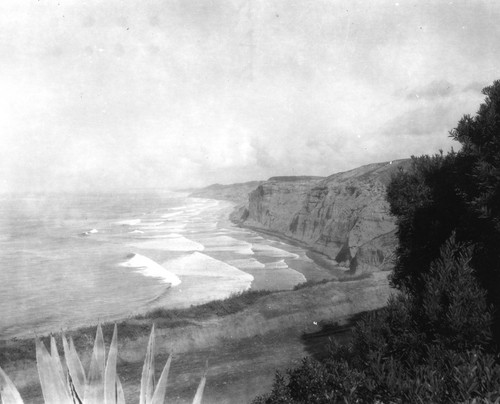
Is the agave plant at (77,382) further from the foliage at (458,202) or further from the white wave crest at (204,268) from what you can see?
the white wave crest at (204,268)

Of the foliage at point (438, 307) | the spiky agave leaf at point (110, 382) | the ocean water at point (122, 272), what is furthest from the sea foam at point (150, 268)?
→ the spiky agave leaf at point (110, 382)

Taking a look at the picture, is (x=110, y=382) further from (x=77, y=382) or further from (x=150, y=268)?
(x=150, y=268)

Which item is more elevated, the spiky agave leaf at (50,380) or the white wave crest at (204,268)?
the spiky agave leaf at (50,380)

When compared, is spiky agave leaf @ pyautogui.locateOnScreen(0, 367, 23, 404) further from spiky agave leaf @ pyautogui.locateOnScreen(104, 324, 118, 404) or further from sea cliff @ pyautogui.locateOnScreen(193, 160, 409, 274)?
sea cliff @ pyautogui.locateOnScreen(193, 160, 409, 274)

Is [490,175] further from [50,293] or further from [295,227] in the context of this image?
[295,227]

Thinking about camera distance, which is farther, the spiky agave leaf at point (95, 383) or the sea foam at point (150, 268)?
the sea foam at point (150, 268)

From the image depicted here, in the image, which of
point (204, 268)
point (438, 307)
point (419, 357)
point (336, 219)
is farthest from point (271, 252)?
point (438, 307)

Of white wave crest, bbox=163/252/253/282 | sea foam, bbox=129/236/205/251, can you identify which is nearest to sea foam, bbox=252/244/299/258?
sea foam, bbox=129/236/205/251
